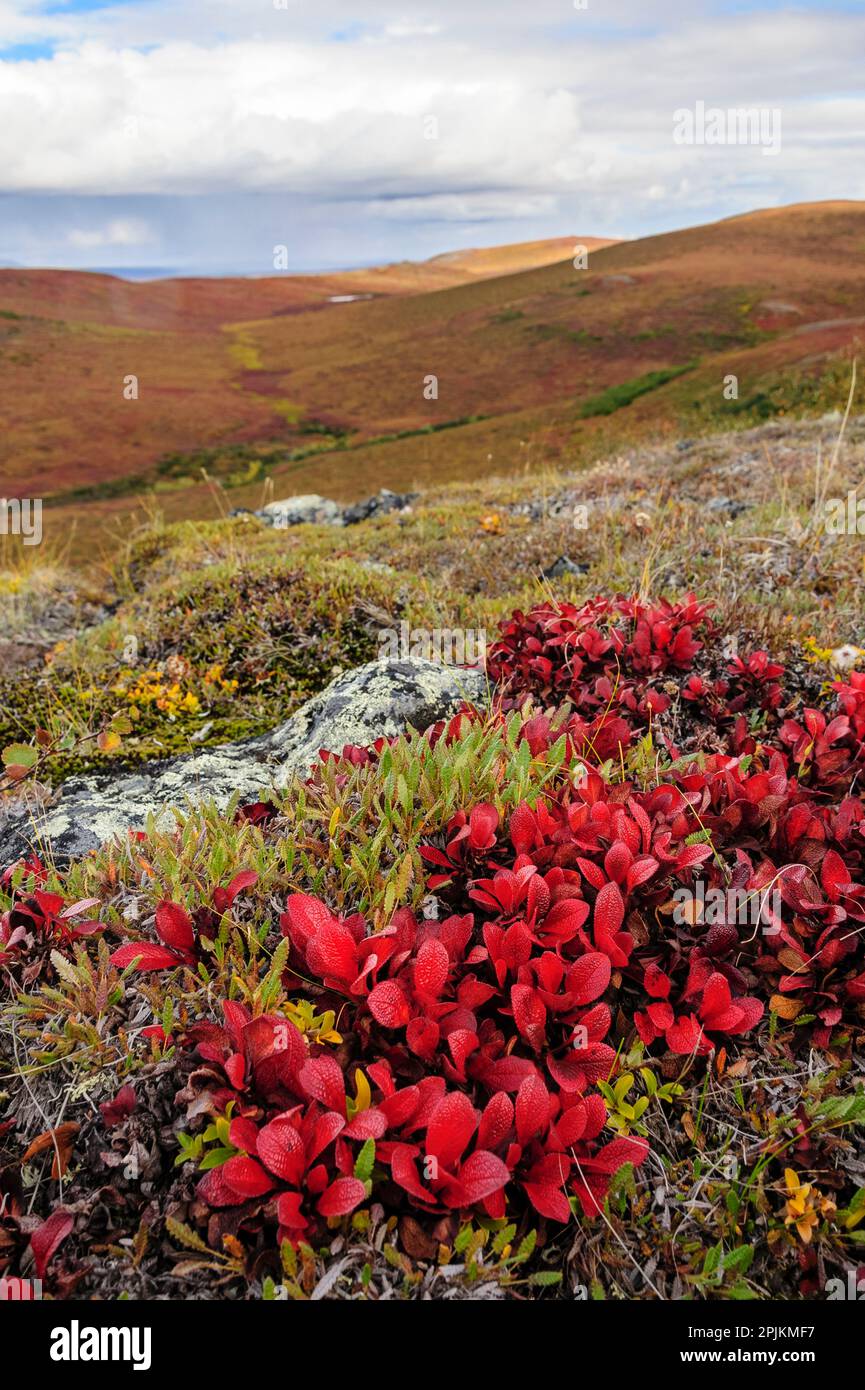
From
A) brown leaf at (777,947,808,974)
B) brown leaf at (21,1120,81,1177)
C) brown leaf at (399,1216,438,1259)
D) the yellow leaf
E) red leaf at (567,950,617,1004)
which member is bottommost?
brown leaf at (399,1216,438,1259)

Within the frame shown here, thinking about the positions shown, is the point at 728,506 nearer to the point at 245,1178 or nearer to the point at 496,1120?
the point at 496,1120

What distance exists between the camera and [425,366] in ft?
227

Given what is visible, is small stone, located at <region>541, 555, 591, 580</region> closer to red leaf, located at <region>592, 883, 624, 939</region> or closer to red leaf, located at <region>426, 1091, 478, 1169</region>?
red leaf, located at <region>592, 883, 624, 939</region>

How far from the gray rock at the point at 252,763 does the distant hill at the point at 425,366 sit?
28209 millimetres

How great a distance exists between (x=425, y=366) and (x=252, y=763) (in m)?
69.9

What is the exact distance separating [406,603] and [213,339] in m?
91.9

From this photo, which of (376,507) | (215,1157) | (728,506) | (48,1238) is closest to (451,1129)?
(215,1157)

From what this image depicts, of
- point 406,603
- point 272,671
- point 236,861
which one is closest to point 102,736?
point 272,671

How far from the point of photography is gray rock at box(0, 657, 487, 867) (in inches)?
163

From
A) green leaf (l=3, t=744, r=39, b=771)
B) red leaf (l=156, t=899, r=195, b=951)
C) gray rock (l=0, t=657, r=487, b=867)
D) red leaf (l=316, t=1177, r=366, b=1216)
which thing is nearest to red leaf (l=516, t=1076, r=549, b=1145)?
red leaf (l=316, t=1177, r=366, b=1216)

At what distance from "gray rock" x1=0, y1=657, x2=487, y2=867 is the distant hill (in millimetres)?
28209

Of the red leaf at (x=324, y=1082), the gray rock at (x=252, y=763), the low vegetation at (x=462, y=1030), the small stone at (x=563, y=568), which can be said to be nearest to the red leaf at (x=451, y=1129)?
the low vegetation at (x=462, y=1030)

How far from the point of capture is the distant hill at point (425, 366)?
38469 mm

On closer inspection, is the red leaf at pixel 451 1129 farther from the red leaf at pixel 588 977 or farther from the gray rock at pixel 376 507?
the gray rock at pixel 376 507
